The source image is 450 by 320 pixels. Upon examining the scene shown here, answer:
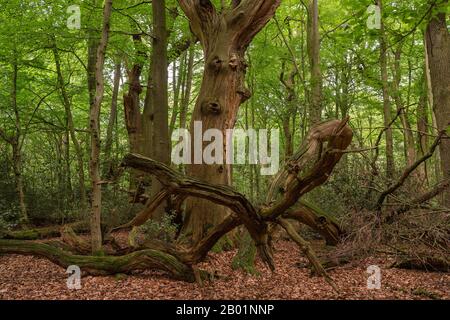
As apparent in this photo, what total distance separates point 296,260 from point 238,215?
2786mm

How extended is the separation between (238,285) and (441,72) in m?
5.98

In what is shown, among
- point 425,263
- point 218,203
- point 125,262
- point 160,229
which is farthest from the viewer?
point 160,229

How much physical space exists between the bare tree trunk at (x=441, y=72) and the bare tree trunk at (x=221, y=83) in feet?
10.9

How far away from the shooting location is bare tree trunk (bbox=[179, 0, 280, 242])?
7863 millimetres

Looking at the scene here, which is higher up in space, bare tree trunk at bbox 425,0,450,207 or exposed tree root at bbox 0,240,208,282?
bare tree trunk at bbox 425,0,450,207

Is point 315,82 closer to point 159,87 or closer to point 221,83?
point 221,83

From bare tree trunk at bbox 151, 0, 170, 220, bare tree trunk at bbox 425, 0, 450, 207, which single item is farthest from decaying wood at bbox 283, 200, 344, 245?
bare tree trunk at bbox 151, 0, 170, 220

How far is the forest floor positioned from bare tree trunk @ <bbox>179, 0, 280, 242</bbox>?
4.13ft

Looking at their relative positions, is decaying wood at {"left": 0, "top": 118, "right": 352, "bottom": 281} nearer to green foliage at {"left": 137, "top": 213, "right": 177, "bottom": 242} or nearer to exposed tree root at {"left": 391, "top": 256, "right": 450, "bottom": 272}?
green foliage at {"left": 137, "top": 213, "right": 177, "bottom": 242}

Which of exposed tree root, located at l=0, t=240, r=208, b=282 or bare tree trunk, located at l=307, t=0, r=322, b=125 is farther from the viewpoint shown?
bare tree trunk, located at l=307, t=0, r=322, b=125

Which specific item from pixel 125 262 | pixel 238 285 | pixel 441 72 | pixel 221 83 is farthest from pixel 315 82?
pixel 125 262

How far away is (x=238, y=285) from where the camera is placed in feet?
18.9
